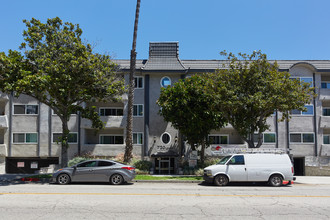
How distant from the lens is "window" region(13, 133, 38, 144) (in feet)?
92.2

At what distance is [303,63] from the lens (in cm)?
2781

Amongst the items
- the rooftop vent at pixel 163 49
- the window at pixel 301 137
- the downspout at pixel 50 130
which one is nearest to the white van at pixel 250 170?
the window at pixel 301 137

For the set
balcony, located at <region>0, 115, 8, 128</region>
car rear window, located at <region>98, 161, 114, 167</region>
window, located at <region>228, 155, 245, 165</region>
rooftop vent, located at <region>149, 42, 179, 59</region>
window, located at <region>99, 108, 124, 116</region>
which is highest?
rooftop vent, located at <region>149, 42, 179, 59</region>

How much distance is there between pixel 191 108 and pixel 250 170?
874cm

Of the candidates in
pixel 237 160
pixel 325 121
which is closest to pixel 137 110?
pixel 237 160

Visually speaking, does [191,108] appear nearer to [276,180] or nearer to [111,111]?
[111,111]

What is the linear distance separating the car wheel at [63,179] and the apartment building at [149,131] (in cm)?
1156

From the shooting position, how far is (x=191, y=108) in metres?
23.2

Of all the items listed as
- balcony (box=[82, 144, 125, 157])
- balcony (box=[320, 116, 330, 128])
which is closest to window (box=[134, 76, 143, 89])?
balcony (box=[82, 144, 125, 157])

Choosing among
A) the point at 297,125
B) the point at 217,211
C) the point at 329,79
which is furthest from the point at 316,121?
the point at 217,211

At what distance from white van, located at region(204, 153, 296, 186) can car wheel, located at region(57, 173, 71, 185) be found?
23.0ft

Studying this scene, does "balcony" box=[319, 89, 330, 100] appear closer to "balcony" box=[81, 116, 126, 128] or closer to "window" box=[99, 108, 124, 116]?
"balcony" box=[81, 116, 126, 128]

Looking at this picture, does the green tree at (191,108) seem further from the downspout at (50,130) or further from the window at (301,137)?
the downspout at (50,130)

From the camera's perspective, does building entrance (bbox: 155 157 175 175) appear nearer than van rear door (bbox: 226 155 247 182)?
No
